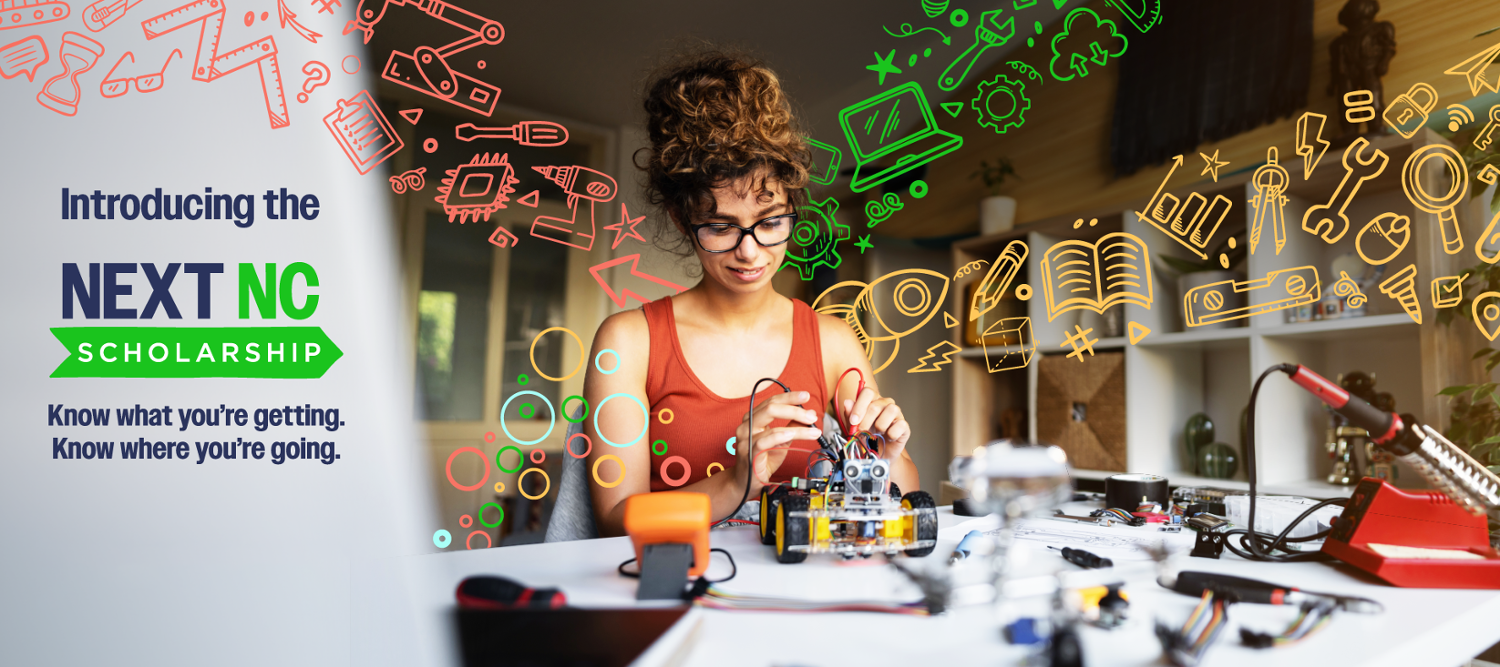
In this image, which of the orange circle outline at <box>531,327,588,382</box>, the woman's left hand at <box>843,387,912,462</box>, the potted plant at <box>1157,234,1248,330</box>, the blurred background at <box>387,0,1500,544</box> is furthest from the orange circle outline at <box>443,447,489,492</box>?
the potted plant at <box>1157,234,1248,330</box>

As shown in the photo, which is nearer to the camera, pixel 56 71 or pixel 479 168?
pixel 56 71

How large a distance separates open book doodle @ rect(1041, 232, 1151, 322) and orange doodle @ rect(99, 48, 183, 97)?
2.08 meters

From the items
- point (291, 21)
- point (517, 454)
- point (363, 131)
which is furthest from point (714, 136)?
point (517, 454)

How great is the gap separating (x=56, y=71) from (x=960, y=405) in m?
2.22

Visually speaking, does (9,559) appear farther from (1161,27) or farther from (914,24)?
(1161,27)

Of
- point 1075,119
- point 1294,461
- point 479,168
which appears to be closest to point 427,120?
point 479,168

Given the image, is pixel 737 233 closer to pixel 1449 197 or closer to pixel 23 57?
pixel 23 57

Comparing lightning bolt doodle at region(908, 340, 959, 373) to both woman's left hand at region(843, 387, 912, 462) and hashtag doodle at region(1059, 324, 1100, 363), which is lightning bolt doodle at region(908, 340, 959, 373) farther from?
woman's left hand at region(843, 387, 912, 462)

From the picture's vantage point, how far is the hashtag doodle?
2023 millimetres

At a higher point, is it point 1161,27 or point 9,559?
point 1161,27

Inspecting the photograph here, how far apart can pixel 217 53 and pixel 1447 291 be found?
2.36 meters

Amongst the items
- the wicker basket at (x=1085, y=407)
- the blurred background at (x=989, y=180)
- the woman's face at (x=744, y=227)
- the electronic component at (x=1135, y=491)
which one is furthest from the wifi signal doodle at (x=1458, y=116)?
the woman's face at (x=744, y=227)

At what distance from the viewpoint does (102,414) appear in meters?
1.17

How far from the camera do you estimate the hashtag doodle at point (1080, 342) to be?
202 cm
